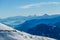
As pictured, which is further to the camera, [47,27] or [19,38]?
[47,27]

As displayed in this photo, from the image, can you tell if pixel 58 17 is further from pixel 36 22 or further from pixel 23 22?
pixel 23 22

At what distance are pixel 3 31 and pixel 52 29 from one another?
49.0ft

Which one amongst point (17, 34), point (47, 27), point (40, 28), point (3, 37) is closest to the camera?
point (3, 37)

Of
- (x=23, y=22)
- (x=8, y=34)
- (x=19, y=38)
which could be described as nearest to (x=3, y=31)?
(x=8, y=34)

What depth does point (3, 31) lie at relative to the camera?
4387mm

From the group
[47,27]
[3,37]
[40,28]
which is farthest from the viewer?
[47,27]

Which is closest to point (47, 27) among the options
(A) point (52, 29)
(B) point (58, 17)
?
(A) point (52, 29)

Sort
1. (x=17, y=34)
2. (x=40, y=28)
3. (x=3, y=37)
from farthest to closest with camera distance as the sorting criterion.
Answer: (x=40, y=28), (x=17, y=34), (x=3, y=37)

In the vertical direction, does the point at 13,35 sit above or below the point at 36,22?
below

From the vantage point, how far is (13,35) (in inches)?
170

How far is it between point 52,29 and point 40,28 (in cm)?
231

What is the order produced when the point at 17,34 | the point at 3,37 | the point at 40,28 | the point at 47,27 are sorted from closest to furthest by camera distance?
the point at 3,37
the point at 17,34
the point at 40,28
the point at 47,27

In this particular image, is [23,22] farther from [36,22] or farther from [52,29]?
[52,29]

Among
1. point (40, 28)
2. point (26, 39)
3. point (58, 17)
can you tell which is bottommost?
point (26, 39)
